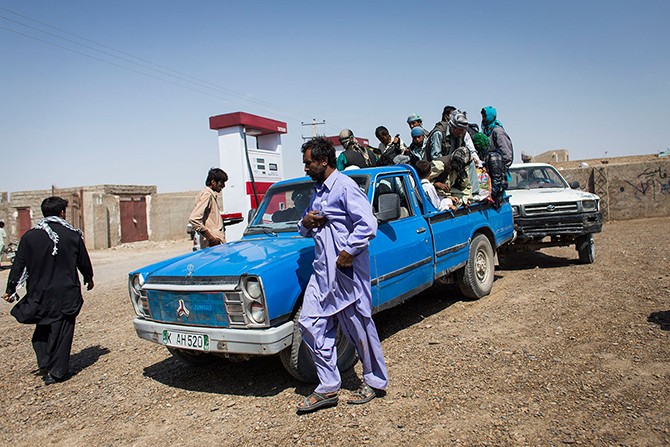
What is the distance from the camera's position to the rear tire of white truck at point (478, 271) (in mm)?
6250

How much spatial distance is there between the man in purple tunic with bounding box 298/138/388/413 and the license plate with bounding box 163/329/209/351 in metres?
0.80

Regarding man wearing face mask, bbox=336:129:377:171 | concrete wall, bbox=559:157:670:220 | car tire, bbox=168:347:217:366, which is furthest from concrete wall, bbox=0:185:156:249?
concrete wall, bbox=559:157:670:220

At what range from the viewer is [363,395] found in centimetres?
363

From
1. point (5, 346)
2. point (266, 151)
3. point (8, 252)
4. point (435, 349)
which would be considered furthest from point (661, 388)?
point (8, 252)

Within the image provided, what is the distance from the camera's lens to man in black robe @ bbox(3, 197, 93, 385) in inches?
187

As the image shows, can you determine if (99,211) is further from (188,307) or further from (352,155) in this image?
(188,307)

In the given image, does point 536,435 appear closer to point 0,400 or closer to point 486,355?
point 486,355

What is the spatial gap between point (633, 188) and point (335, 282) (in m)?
15.7

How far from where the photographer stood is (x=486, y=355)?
438 centimetres

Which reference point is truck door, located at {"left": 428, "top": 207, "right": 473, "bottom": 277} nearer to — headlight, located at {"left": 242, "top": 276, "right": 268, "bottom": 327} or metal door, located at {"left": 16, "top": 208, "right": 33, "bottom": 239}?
headlight, located at {"left": 242, "top": 276, "right": 268, "bottom": 327}

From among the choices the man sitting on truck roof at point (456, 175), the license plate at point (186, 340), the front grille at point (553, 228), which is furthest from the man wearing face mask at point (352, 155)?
the license plate at point (186, 340)

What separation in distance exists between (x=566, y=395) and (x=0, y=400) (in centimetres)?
478

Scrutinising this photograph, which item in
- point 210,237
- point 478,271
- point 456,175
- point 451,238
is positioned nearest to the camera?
point 451,238

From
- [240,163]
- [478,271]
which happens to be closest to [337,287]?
[478,271]
